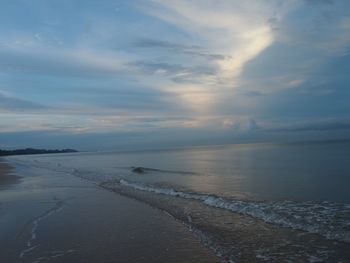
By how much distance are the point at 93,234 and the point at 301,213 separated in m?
8.01

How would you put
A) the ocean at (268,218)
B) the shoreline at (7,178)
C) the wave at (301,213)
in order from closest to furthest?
the ocean at (268,218) → the wave at (301,213) → the shoreline at (7,178)

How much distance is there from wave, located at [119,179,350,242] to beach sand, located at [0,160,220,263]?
3316 mm

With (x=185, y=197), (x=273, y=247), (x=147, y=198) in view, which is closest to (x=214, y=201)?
(x=185, y=197)

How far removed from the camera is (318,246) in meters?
9.75

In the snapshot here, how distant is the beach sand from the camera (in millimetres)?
9125

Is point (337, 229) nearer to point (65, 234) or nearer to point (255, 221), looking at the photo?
point (255, 221)

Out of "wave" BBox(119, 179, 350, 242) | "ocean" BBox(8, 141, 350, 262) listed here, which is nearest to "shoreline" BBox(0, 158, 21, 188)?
"ocean" BBox(8, 141, 350, 262)

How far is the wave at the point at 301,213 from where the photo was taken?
37.9 feet

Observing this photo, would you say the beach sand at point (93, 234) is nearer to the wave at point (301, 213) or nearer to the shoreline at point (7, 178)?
the wave at point (301, 213)

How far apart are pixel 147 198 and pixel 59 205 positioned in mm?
4744

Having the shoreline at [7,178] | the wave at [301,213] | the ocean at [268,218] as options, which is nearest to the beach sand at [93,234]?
the ocean at [268,218]

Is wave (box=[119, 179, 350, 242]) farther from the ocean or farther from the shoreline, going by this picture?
the shoreline

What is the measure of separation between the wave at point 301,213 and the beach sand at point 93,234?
10.9ft

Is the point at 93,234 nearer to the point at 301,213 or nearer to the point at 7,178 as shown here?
the point at 301,213
